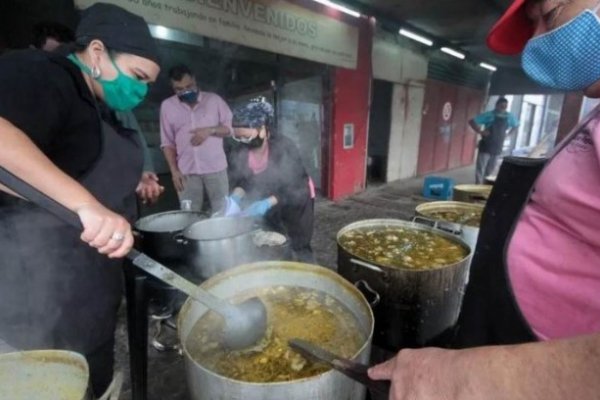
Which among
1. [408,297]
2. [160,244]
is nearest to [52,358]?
[160,244]

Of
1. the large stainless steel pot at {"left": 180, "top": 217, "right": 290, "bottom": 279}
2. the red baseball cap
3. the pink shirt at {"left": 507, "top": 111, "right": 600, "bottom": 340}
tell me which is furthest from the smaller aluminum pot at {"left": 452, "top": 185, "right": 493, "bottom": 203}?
the pink shirt at {"left": 507, "top": 111, "right": 600, "bottom": 340}

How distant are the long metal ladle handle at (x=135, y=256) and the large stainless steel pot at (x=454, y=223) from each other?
190 cm

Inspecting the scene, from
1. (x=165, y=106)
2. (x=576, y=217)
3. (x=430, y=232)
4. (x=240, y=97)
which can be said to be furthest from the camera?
(x=240, y=97)

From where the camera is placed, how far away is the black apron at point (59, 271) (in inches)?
54.6

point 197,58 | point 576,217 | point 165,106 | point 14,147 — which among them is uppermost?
point 197,58

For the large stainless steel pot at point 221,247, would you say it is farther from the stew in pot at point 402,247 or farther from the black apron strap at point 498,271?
the black apron strap at point 498,271

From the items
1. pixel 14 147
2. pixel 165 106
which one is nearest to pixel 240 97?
pixel 165 106

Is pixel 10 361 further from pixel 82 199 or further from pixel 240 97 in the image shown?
pixel 240 97

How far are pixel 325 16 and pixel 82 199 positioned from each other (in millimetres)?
6465

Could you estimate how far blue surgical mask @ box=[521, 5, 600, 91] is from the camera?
104 centimetres

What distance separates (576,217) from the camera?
1021 mm

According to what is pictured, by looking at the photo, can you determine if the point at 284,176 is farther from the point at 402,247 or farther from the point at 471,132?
the point at 471,132

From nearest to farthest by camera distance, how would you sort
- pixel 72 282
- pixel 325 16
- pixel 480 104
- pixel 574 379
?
pixel 574 379, pixel 72 282, pixel 325 16, pixel 480 104

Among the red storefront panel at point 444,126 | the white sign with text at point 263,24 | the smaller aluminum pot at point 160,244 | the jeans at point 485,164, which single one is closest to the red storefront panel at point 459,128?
the red storefront panel at point 444,126
